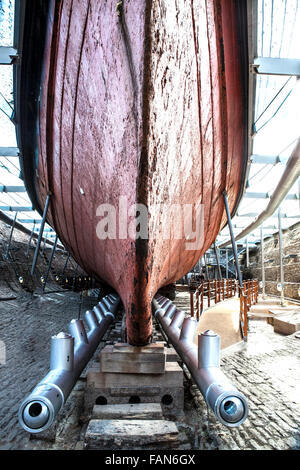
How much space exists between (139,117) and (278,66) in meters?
3.63

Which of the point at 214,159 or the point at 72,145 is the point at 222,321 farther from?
the point at 72,145

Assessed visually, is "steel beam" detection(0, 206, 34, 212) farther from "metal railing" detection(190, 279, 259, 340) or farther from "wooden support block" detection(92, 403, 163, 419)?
"wooden support block" detection(92, 403, 163, 419)

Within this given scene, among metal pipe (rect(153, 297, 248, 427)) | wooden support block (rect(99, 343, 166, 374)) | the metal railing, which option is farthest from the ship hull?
the metal railing

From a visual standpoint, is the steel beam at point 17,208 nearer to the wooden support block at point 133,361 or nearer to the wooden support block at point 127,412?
the wooden support block at point 133,361

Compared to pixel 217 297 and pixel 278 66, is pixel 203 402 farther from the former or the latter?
pixel 217 297

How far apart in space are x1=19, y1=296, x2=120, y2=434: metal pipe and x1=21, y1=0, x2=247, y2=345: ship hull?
516mm

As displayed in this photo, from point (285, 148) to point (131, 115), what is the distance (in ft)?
22.8

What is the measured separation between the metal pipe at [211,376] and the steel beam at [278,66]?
3.86m

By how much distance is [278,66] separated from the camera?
447cm

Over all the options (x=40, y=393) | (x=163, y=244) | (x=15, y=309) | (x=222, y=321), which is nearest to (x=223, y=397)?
(x=40, y=393)

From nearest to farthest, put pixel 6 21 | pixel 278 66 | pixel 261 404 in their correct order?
pixel 261 404, pixel 6 21, pixel 278 66

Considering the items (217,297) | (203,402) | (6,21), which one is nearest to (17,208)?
(217,297)

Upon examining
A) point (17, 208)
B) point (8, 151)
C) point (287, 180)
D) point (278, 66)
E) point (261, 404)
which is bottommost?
point (261, 404)

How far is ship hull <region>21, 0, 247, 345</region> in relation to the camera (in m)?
2.06
